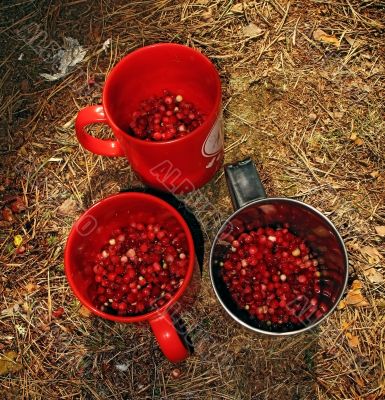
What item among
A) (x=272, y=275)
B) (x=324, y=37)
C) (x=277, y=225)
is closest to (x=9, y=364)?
(x=272, y=275)

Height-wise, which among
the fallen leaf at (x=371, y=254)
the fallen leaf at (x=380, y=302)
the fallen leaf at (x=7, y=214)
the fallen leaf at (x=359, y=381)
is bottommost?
the fallen leaf at (x=359, y=381)

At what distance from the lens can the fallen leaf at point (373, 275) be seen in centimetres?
202

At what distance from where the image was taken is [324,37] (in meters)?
2.36

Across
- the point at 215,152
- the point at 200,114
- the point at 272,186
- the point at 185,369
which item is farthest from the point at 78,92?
the point at 185,369

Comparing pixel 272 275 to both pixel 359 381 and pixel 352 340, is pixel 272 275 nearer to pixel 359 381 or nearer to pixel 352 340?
pixel 352 340

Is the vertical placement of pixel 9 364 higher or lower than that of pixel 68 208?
lower

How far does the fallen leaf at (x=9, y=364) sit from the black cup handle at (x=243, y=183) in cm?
117

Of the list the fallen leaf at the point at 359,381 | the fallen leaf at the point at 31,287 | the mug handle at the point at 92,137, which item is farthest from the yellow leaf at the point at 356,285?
the fallen leaf at the point at 31,287

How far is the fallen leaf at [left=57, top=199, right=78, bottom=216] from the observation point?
2.22 m

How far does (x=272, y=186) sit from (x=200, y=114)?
485 millimetres

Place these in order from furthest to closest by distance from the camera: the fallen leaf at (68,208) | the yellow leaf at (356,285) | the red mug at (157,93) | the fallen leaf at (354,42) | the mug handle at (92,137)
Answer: the fallen leaf at (354,42) → the fallen leaf at (68,208) → the yellow leaf at (356,285) → the mug handle at (92,137) → the red mug at (157,93)

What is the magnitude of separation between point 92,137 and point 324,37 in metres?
1.29

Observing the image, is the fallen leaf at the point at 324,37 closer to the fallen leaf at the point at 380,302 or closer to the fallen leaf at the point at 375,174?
the fallen leaf at the point at 375,174

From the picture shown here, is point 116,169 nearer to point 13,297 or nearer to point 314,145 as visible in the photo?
point 13,297
